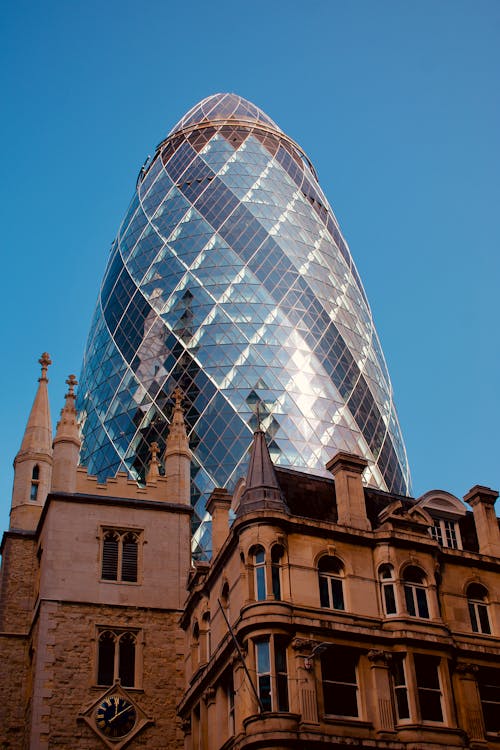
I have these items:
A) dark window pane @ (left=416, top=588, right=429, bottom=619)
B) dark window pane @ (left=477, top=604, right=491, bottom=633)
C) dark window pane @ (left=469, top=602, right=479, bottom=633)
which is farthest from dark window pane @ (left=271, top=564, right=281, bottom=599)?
dark window pane @ (left=477, top=604, right=491, bottom=633)

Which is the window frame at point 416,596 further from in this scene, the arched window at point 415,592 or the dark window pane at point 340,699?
the dark window pane at point 340,699

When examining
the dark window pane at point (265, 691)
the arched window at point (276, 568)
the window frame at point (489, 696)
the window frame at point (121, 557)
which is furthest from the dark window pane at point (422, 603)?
the window frame at point (121, 557)

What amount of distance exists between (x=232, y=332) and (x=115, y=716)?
1043 inches

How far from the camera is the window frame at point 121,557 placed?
108 ft

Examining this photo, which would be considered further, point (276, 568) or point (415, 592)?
point (415, 592)

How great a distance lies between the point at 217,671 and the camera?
2675 centimetres

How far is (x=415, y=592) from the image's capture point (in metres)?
26.5

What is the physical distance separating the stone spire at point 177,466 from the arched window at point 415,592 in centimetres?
1036

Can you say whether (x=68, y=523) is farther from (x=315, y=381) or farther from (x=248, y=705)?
(x=315, y=381)

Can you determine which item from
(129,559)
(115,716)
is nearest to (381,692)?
(115,716)

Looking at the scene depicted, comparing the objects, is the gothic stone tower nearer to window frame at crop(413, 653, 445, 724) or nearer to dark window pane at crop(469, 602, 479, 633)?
window frame at crop(413, 653, 445, 724)

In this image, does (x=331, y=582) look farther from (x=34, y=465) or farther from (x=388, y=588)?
(x=34, y=465)

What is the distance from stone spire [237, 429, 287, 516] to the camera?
2583 centimetres

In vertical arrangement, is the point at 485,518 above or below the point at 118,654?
above
